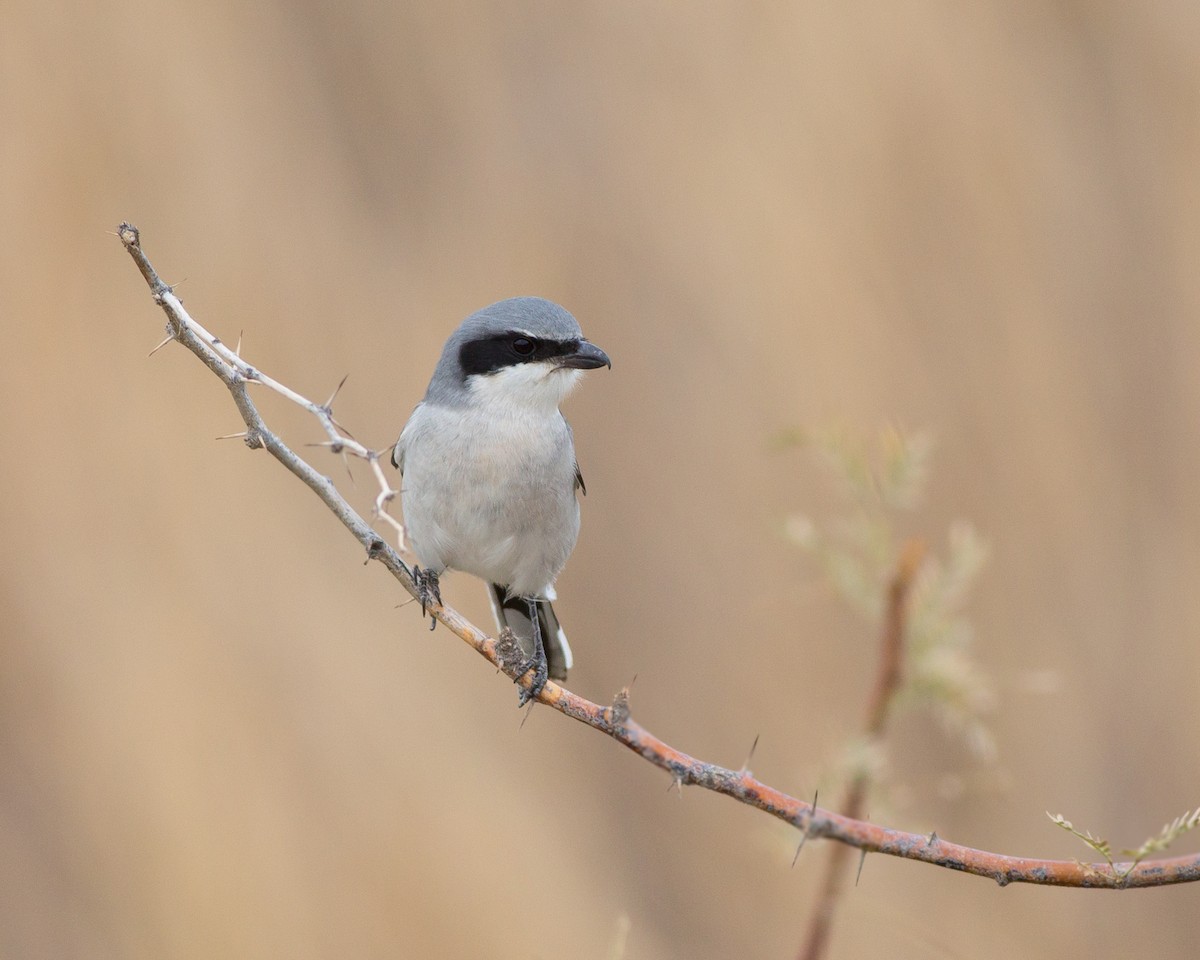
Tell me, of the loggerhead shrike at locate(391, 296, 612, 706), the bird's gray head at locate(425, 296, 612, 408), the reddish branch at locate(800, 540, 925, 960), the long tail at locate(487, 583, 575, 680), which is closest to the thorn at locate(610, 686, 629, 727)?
the reddish branch at locate(800, 540, 925, 960)

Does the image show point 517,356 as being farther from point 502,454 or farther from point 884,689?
point 884,689

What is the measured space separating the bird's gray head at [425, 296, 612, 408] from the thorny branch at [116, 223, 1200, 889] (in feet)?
4.12

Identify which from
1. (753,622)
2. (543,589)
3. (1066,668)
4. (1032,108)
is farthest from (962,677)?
(1032,108)

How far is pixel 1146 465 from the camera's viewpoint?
18.0 ft

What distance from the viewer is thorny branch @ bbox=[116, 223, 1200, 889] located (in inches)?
55.0

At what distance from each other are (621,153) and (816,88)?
3.11ft

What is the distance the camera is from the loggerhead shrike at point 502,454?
311 cm

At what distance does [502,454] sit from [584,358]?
34 cm

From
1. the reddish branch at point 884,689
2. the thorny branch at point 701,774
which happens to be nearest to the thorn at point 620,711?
the thorny branch at point 701,774

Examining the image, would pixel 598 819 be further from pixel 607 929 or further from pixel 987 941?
pixel 987 941

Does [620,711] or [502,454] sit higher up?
[502,454]

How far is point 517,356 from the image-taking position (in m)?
3.16

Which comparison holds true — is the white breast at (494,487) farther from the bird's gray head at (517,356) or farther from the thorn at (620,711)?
the thorn at (620,711)

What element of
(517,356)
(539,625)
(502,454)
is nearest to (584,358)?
(517,356)
